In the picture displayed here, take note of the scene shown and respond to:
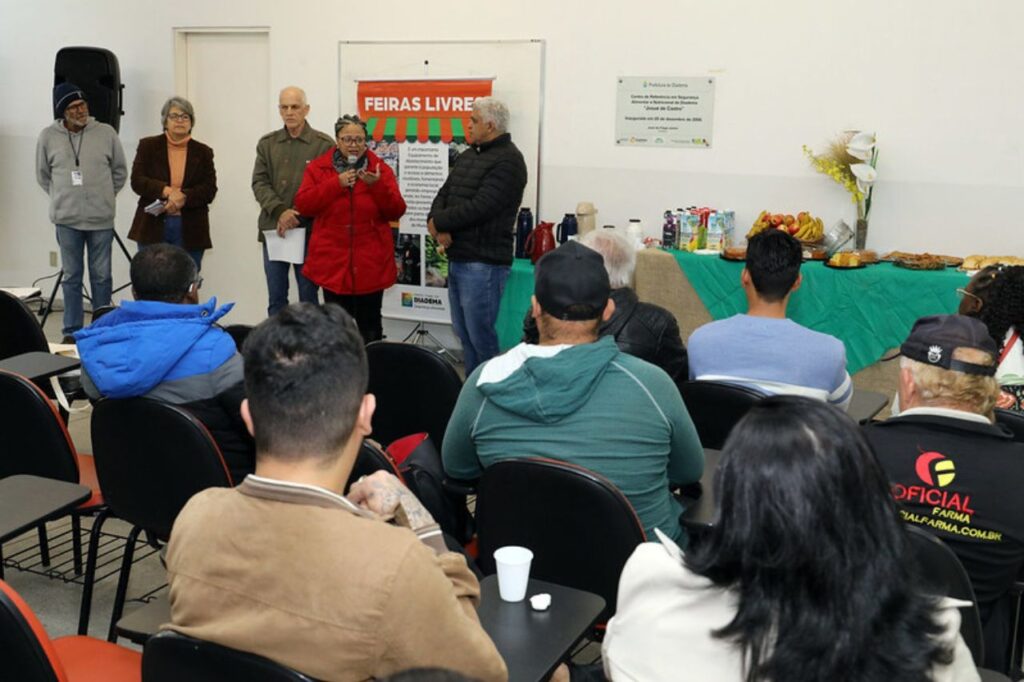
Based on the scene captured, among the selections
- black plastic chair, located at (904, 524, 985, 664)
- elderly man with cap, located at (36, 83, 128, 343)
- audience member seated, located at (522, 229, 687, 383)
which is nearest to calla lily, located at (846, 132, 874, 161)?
audience member seated, located at (522, 229, 687, 383)

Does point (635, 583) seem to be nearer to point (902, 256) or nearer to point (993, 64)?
point (902, 256)

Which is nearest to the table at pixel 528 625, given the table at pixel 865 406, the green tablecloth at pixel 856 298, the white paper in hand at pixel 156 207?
the table at pixel 865 406

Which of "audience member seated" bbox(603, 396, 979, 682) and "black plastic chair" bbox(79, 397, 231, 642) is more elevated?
"audience member seated" bbox(603, 396, 979, 682)

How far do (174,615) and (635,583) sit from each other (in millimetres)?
638

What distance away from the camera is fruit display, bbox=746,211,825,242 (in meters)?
5.31

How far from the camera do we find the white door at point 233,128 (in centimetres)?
710

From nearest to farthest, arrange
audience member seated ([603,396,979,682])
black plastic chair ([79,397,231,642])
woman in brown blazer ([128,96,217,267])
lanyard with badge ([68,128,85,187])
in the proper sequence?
audience member seated ([603,396,979,682]) → black plastic chair ([79,397,231,642]) → woman in brown blazer ([128,96,217,267]) → lanyard with badge ([68,128,85,187])

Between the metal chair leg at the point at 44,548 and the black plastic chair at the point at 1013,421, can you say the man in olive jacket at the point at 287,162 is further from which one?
the black plastic chair at the point at 1013,421

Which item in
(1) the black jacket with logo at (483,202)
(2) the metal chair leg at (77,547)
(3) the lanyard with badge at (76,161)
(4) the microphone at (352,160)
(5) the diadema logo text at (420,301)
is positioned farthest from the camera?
(5) the diadema logo text at (420,301)

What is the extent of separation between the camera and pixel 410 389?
3.08 meters

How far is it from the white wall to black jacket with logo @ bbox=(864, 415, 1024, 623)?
11.9 feet

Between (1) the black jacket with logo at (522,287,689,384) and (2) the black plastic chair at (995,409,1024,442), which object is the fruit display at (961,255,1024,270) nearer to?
(1) the black jacket with logo at (522,287,689,384)

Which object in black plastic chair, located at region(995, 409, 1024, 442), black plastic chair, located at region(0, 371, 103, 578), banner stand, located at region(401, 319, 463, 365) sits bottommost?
banner stand, located at region(401, 319, 463, 365)

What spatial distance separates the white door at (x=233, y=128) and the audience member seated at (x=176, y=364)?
4.62 m
